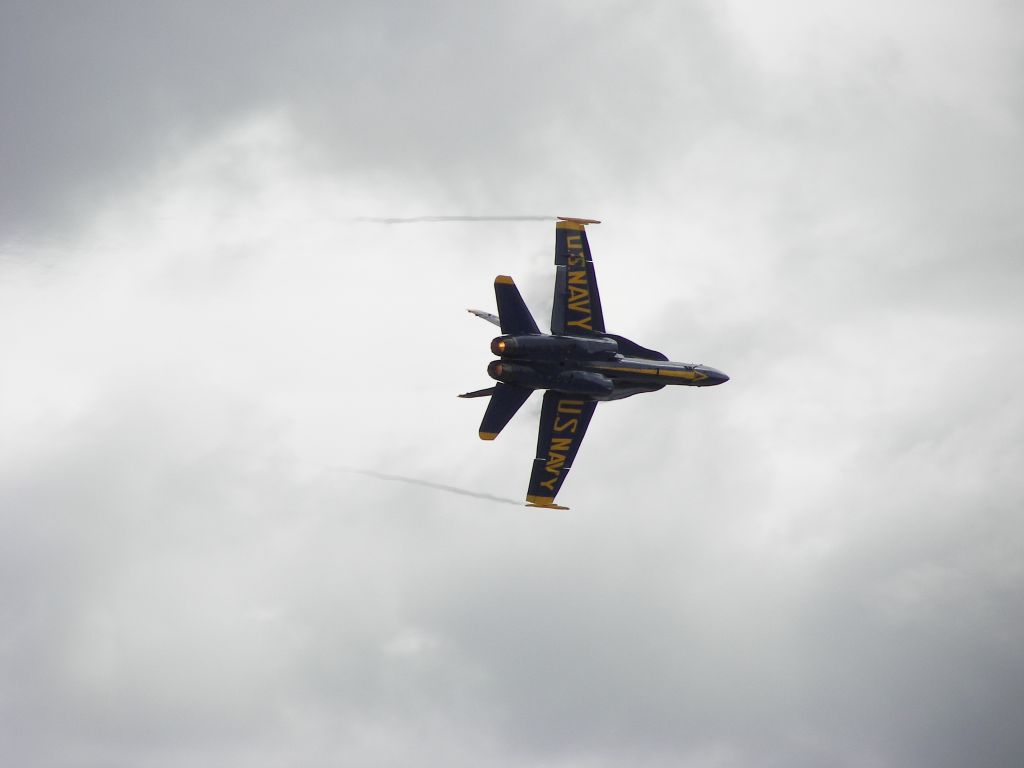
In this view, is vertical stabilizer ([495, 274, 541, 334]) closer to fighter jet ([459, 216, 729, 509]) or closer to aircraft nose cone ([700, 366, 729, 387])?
fighter jet ([459, 216, 729, 509])

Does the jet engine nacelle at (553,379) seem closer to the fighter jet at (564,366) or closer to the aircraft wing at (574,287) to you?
the fighter jet at (564,366)

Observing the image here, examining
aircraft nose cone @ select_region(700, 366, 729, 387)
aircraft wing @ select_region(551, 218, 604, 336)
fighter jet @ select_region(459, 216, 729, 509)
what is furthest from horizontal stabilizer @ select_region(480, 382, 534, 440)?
aircraft nose cone @ select_region(700, 366, 729, 387)

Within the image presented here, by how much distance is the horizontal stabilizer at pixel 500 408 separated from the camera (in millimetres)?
72625

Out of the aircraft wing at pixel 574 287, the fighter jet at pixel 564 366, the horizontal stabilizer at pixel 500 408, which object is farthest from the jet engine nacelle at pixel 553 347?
the horizontal stabilizer at pixel 500 408

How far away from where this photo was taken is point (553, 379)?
73.2 meters

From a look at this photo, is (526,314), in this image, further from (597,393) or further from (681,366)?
(681,366)

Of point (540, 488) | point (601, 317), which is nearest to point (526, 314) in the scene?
point (601, 317)

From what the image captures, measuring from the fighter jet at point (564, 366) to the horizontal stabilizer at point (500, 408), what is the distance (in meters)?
0.05

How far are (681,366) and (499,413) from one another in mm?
11980

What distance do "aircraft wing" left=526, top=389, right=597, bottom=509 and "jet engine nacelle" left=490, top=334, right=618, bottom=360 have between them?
9.75 feet

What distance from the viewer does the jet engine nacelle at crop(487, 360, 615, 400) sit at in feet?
237

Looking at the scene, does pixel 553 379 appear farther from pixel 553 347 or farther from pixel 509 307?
pixel 509 307

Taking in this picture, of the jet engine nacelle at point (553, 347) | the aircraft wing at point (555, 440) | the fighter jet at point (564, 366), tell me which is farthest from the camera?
the aircraft wing at point (555, 440)

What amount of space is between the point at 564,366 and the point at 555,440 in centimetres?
482
